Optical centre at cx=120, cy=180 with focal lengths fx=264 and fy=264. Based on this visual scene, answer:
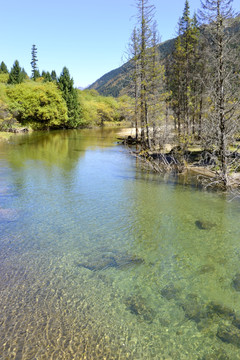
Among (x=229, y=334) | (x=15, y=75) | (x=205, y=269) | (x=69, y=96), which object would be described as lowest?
(x=229, y=334)

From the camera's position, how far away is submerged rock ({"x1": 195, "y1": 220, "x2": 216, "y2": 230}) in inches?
401

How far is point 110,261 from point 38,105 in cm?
5771

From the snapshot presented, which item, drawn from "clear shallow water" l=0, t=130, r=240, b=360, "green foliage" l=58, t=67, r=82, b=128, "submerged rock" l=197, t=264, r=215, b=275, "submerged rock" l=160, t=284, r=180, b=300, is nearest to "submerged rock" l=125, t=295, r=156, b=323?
"clear shallow water" l=0, t=130, r=240, b=360

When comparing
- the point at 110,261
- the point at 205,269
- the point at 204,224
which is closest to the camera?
the point at 205,269

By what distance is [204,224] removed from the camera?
10.5 meters

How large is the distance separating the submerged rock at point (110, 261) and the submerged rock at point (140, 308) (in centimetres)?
135

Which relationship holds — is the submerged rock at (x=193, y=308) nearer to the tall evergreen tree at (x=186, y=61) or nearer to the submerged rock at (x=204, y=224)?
the submerged rock at (x=204, y=224)

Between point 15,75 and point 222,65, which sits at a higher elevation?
point 15,75

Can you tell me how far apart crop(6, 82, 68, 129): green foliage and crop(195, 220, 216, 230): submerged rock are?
5410 cm

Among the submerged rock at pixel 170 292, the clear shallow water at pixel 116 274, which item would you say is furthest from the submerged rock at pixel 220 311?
the submerged rock at pixel 170 292

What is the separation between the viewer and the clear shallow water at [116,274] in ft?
16.0

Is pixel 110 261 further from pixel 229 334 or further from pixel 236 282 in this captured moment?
pixel 229 334

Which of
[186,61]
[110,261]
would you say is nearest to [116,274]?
[110,261]

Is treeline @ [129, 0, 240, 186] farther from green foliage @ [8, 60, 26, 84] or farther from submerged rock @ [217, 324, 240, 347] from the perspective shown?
green foliage @ [8, 60, 26, 84]
